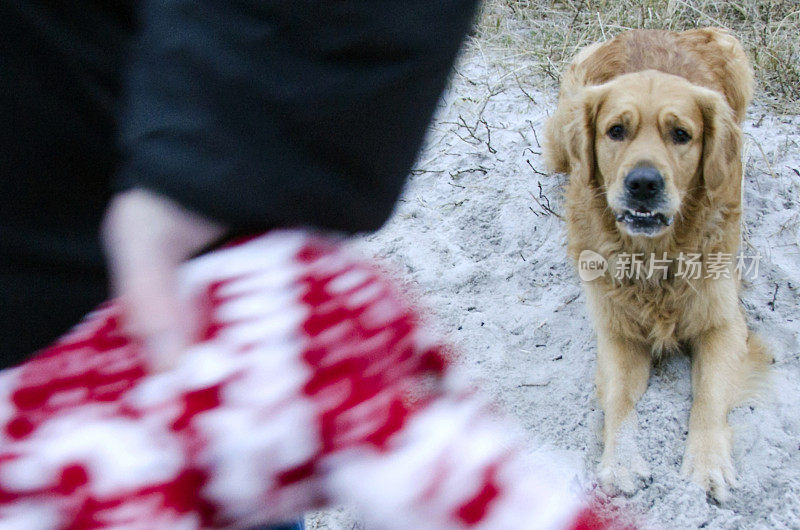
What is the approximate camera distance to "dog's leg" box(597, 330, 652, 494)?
2.24 metres

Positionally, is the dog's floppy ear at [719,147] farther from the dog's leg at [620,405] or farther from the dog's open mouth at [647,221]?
the dog's leg at [620,405]

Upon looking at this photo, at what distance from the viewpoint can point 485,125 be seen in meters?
3.77

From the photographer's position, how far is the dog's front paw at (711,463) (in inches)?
85.7

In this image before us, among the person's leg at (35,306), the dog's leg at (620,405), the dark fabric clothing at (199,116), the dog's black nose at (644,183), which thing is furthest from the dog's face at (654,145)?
the person's leg at (35,306)

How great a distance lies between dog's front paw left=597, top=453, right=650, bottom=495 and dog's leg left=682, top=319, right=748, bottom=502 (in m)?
0.15

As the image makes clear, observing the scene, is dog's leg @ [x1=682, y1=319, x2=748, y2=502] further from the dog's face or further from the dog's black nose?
the dog's black nose

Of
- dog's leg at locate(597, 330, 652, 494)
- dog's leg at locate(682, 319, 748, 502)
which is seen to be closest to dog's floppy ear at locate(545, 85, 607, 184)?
dog's leg at locate(597, 330, 652, 494)

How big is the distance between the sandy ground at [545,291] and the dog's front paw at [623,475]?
36mm

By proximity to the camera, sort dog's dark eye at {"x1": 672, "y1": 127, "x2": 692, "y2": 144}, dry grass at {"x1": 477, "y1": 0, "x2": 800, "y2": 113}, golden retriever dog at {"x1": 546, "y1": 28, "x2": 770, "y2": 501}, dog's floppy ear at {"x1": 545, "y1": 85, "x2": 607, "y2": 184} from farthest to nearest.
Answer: dry grass at {"x1": 477, "y1": 0, "x2": 800, "y2": 113}
dog's floppy ear at {"x1": 545, "y1": 85, "x2": 607, "y2": 184}
dog's dark eye at {"x1": 672, "y1": 127, "x2": 692, "y2": 144}
golden retriever dog at {"x1": 546, "y1": 28, "x2": 770, "y2": 501}

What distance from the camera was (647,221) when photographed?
8.32ft

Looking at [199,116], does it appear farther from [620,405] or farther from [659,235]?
[659,235]

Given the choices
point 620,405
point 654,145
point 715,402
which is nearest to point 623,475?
point 620,405

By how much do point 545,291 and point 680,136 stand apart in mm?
804

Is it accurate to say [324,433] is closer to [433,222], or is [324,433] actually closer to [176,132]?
[176,132]
